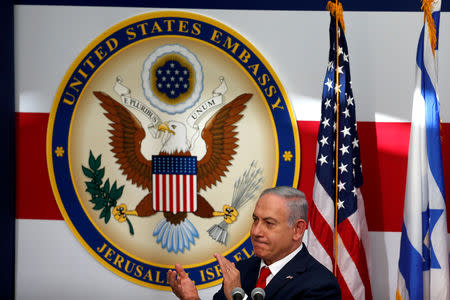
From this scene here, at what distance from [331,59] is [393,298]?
5.01 ft

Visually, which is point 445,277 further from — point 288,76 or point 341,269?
point 288,76

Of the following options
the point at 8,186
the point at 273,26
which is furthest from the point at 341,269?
the point at 8,186

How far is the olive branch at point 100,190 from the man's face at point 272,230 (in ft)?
5.06

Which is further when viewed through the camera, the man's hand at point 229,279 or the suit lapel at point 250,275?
the suit lapel at point 250,275

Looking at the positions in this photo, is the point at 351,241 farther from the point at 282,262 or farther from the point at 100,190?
the point at 100,190

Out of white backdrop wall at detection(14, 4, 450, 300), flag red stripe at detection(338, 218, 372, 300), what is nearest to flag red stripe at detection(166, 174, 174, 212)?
white backdrop wall at detection(14, 4, 450, 300)

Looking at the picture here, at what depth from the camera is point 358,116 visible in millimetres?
3174

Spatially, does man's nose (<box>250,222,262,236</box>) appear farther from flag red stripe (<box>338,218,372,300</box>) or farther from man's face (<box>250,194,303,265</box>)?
flag red stripe (<box>338,218,372,300</box>)

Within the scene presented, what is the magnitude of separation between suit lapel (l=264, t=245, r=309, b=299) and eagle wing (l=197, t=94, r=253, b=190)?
1.35 m

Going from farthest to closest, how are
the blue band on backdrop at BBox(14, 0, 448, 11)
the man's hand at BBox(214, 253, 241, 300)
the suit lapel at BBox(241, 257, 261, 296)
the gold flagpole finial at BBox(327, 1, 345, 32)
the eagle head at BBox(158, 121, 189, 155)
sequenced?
the eagle head at BBox(158, 121, 189, 155) < the blue band on backdrop at BBox(14, 0, 448, 11) < the gold flagpole finial at BBox(327, 1, 345, 32) < the suit lapel at BBox(241, 257, 261, 296) < the man's hand at BBox(214, 253, 241, 300)

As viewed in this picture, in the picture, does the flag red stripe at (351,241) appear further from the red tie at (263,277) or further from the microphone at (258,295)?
the microphone at (258,295)

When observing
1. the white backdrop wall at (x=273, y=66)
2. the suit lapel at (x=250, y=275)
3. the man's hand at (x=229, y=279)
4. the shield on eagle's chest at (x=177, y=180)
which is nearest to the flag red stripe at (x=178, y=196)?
the shield on eagle's chest at (x=177, y=180)

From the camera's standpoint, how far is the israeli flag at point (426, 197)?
2.68 m

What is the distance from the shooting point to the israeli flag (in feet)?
8.80
